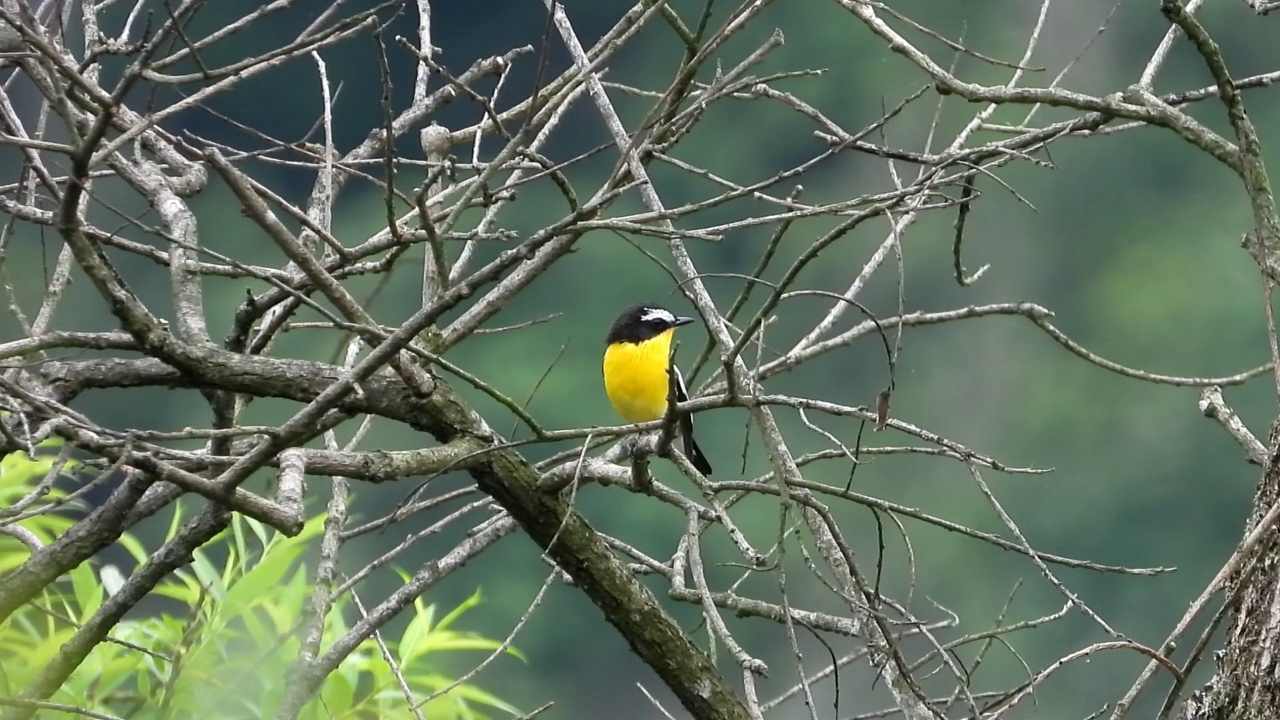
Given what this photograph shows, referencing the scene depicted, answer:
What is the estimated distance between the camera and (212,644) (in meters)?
2.70

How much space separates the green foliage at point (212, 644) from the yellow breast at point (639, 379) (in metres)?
1.77

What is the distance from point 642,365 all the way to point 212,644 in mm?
2594

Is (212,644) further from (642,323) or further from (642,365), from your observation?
(642,323)

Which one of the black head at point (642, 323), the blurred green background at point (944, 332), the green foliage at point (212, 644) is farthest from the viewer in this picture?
the blurred green background at point (944, 332)

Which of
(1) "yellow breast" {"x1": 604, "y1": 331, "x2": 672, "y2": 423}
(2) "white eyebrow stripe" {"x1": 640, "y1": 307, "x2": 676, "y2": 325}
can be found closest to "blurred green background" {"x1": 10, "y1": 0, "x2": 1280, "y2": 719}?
(2) "white eyebrow stripe" {"x1": 640, "y1": 307, "x2": 676, "y2": 325}

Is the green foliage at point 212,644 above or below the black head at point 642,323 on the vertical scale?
below

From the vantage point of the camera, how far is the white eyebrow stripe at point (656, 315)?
209 inches

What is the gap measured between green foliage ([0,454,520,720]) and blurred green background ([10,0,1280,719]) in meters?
10.8

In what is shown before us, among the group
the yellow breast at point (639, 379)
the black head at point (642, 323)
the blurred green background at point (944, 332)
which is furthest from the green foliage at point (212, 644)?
the blurred green background at point (944, 332)

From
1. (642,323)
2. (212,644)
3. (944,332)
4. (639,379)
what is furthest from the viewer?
(944,332)

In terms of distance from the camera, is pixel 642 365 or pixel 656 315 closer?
pixel 642 365

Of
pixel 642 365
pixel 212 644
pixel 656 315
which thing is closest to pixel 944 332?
pixel 656 315

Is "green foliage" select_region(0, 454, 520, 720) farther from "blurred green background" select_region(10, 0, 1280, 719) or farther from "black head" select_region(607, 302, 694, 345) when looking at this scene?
"blurred green background" select_region(10, 0, 1280, 719)

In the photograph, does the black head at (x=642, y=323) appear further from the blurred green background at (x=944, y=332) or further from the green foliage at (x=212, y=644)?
the blurred green background at (x=944, y=332)
